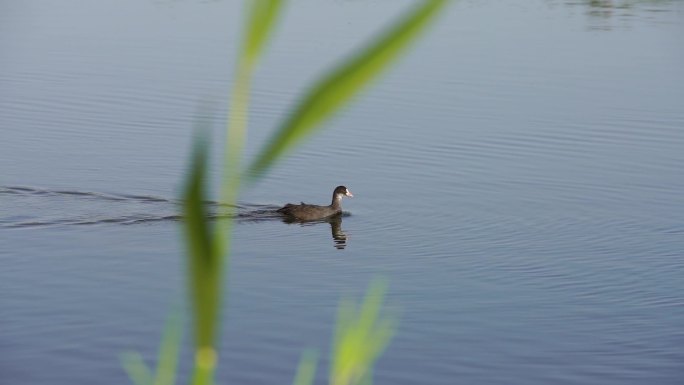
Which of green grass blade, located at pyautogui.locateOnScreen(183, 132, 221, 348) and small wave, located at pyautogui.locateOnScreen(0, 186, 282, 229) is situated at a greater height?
green grass blade, located at pyautogui.locateOnScreen(183, 132, 221, 348)

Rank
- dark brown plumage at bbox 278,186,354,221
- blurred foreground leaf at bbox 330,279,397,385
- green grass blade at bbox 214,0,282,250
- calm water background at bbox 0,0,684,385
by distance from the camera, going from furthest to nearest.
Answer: dark brown plumage at bbox 278,186,354,221, calm water background at bbox 0,0,684,385, blurred foreground leaf at bbox 330,279,397,385, green grass blade at bbox 214,0,282,250

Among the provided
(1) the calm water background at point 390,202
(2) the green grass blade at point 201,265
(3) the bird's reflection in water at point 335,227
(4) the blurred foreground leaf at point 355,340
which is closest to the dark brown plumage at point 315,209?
(3) the bird's reflection in water at point 335,227

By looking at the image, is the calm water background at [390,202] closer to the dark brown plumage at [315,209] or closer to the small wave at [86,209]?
the small wave at [86,209]

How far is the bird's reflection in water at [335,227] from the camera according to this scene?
1362 centimetres

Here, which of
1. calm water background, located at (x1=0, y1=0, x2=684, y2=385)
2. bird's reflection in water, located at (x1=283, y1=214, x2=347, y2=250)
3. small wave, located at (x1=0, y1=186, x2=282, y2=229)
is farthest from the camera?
small wave, located at (x1=0, y1=186, x2=282, y2=229)

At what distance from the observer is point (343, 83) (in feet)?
3.76

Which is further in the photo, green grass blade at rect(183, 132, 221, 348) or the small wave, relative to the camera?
the small wave

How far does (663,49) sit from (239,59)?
24.6 m

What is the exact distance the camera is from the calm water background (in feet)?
31.1

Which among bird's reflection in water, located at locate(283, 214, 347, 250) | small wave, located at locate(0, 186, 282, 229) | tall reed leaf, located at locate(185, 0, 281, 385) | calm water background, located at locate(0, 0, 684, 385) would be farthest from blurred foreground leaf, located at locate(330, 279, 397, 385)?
small wave, located at locate(0, 186, 282, 229)

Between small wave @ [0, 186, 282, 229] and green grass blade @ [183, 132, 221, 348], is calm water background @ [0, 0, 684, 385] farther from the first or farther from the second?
green grass blade @ [183, 132, 221, 348]

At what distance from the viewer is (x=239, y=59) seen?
1.17 metres

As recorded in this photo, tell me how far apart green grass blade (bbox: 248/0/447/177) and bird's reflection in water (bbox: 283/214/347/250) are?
40.0 feet

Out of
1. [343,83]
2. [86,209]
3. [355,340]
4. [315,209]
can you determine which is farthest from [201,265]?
[86,209]
